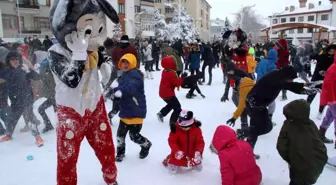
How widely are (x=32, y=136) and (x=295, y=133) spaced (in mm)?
4406

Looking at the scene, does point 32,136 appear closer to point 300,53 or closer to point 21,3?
point 300,53

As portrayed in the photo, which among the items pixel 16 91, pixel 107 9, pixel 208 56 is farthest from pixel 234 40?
pixel 208 56

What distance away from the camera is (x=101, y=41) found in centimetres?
→ 270

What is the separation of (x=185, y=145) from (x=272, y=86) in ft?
4.27

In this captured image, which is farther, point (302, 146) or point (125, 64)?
point (125, 64)

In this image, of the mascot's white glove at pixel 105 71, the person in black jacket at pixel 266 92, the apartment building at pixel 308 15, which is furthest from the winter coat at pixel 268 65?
the apartment building at pixel 308 15

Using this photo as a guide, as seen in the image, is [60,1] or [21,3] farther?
[21,3]

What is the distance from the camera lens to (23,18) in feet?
99.8

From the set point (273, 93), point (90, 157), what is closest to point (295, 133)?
point (273, 93)

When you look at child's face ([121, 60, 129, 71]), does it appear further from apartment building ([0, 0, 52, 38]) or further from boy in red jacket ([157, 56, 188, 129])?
apartment building ([0, 0, 52, 38])

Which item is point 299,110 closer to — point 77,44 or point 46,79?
point 77,44

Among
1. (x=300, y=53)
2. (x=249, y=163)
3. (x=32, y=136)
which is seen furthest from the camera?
(x=300, y=53)

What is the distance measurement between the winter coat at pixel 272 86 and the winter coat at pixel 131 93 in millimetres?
1448

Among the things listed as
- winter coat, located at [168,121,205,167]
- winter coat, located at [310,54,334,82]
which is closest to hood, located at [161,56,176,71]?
winter coat, located at [168,121,205,167]
